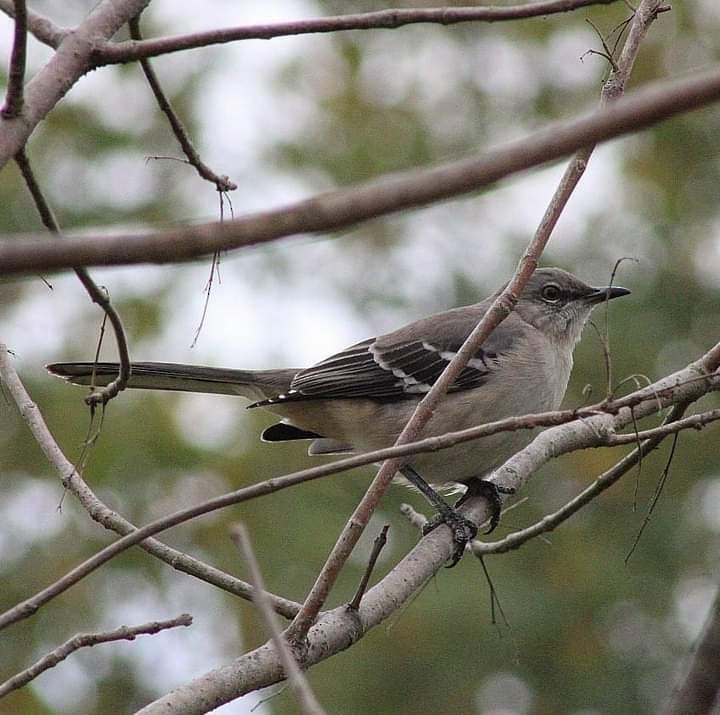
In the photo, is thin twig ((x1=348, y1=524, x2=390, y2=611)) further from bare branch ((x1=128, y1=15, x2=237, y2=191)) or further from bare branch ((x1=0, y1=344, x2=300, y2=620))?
bare branch ((x1=128, y1=15, x2=237, y2=191))

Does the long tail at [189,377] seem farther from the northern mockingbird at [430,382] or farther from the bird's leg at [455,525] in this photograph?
the bird's leg at [455,525]

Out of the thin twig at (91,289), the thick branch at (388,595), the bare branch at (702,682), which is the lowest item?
the bare branch at (702,682)

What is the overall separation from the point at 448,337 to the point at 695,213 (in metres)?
4.64

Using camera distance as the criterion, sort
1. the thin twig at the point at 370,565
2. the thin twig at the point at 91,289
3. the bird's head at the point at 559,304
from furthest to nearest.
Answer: the bird's head at the point at 559,304, the thin twig at the point at 370,565, the thin twig at the point at 91,289

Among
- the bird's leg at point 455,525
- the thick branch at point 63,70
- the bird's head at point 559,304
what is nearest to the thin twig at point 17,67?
the thick branch at point 63,70

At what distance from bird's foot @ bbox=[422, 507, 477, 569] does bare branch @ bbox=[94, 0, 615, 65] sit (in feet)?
8.04

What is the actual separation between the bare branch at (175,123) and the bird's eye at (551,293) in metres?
3.63

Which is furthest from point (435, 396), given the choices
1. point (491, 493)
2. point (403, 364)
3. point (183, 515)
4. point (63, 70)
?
point (403, 364)

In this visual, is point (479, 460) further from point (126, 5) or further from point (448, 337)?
point (126, 5)

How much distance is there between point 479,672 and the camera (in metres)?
7.79

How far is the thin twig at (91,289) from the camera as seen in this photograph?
272cm

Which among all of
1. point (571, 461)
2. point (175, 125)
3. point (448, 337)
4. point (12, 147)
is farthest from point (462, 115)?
point (12, 147)

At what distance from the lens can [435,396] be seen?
3.45 m

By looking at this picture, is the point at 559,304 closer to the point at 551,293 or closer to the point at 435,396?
the point at 551,293
